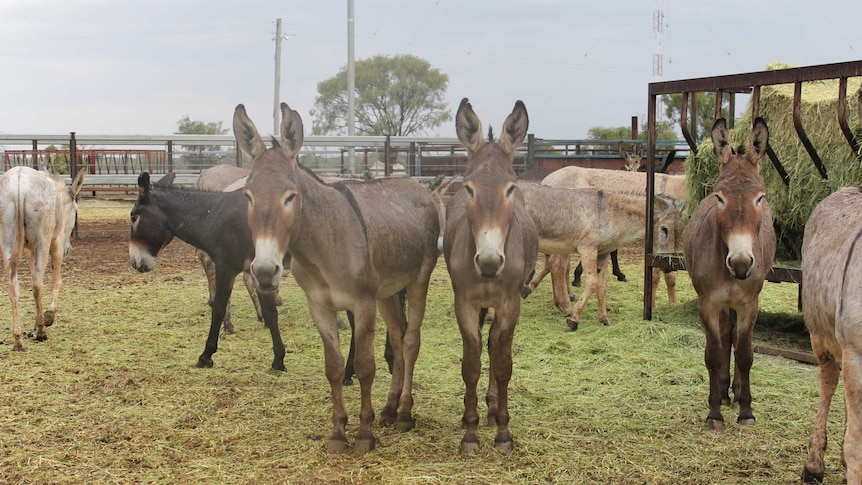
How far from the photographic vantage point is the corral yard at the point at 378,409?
465cm

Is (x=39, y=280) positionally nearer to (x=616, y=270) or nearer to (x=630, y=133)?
(x=616, y=270)

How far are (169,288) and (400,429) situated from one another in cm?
750

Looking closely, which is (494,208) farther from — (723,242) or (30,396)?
(30,396)

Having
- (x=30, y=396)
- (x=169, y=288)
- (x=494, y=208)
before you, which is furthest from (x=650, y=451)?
(x=169, y=288)

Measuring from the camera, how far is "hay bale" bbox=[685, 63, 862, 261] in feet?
25.5

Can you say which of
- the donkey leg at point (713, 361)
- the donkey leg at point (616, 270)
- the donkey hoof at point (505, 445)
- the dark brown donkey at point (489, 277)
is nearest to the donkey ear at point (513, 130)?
the dark brown donkey at point (489, 277)

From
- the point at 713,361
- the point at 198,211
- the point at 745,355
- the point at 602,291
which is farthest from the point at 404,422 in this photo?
the point at 602,291

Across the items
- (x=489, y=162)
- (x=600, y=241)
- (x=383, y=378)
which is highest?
(x=489, y=162)

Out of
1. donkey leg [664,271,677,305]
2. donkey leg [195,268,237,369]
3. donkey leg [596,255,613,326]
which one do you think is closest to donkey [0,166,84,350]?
donkey leg [195,268,237,369]

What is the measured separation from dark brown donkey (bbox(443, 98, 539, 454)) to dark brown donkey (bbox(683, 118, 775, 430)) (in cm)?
154

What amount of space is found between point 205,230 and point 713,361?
5171 mm

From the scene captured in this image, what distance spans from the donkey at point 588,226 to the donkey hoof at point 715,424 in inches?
161

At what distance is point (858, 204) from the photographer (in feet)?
14.5

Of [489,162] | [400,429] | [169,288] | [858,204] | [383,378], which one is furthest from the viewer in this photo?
[169,288]
